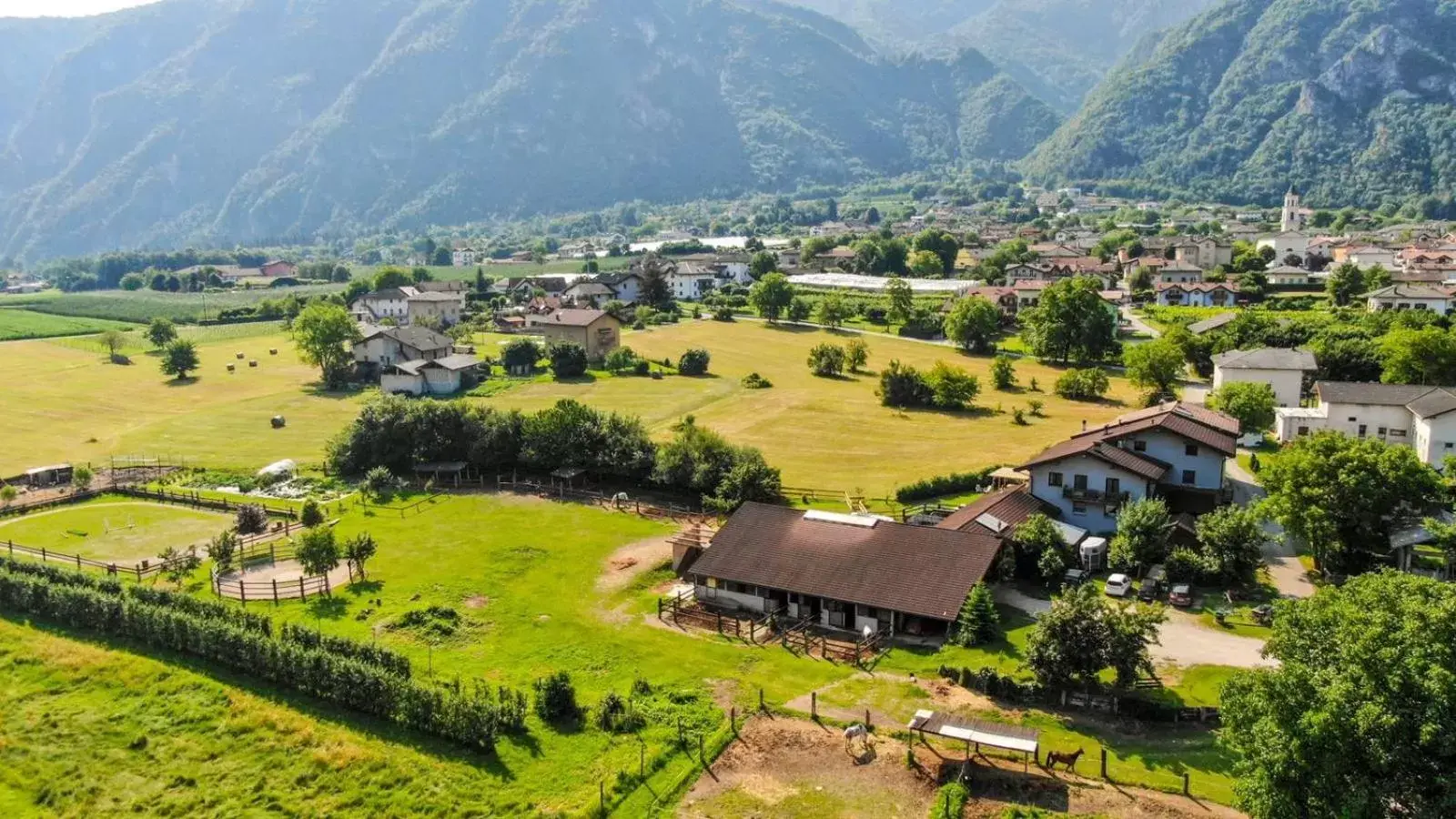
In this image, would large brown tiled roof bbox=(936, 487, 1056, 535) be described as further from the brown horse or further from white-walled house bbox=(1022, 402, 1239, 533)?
the brown horse

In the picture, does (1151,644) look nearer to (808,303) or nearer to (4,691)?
(4,691)

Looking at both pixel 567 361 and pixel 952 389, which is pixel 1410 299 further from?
pixel 567 361

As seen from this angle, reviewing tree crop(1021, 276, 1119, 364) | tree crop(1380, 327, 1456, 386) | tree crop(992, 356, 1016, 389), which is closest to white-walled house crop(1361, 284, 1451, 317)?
tree crop(1021, 276, 1119, 364)

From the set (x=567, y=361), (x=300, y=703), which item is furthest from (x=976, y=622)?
(x=567, y=361)

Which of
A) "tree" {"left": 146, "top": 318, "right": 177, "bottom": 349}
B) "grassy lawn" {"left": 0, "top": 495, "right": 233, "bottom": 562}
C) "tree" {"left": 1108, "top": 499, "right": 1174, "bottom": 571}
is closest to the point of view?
"tree" {"left": 1108, "top": 499, "right": 1174, "bottom": 571}

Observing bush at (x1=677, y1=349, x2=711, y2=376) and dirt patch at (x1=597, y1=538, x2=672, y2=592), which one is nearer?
dirt patch at (x1=597, y1=538, x2=672, y2=592)

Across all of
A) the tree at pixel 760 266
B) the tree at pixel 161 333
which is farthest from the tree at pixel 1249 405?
the tree at pixel 161 333

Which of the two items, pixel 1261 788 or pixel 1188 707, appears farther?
pixel 1188 707

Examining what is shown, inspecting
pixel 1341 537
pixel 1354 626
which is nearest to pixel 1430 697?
pixel 1354 626
